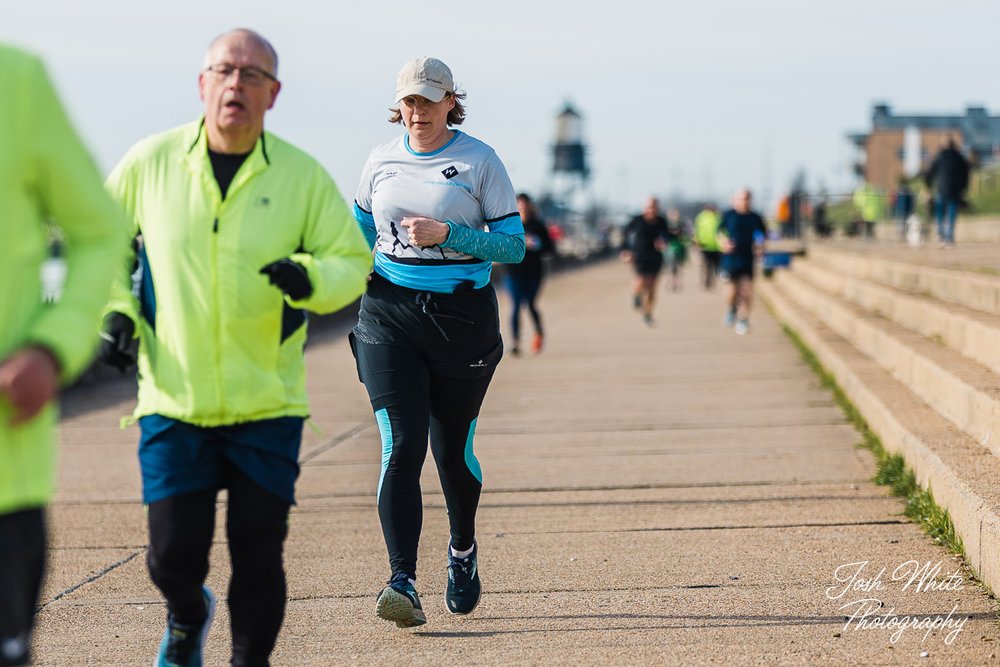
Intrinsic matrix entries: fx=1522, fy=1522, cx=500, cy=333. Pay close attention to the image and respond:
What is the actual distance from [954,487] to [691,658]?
173cm

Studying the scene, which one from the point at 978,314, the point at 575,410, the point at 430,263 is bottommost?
the point at 575,410

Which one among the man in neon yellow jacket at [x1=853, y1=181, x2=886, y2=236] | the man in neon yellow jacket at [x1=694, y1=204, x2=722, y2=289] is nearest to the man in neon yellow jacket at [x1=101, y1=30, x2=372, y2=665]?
the man in neon yellow jacket at [x1=694, y1=204, x2=722, y2=289]

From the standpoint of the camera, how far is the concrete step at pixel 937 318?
8344mm

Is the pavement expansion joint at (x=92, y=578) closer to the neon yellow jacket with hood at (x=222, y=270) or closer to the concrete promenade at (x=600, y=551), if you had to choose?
the concrete promenade at (x=600, y=551)

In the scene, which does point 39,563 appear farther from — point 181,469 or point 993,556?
point 993,556

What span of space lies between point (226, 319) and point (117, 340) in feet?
0.91

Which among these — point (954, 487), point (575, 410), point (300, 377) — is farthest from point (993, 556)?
point (575, 410)

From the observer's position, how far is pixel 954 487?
5980mm

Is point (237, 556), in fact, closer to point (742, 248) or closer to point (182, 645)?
point (182, 645)

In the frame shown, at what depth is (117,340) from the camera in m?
3.78

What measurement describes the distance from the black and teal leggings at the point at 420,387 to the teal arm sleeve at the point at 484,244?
209 millimetres

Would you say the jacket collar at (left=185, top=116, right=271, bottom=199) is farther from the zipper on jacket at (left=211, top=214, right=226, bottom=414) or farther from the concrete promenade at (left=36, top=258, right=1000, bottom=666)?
the concrete promenade at (left=36, top=258, right=1000, bottom=666)

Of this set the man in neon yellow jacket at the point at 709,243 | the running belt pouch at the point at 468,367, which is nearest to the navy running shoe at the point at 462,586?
the running belt pouch at the point at 468,367

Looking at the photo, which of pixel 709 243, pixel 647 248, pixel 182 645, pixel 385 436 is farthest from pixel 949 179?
pixel 182 645
